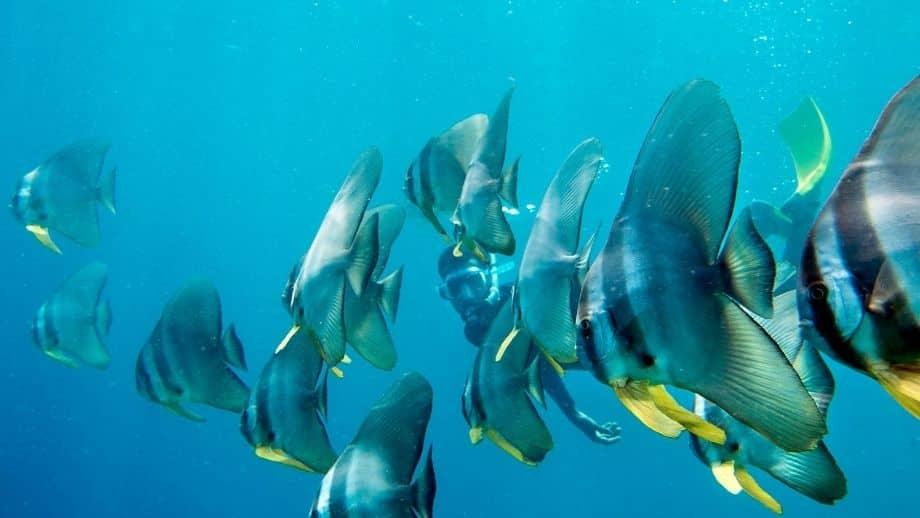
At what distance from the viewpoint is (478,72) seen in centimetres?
3431

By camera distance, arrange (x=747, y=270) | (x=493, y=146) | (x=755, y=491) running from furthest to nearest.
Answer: (x=493, y=146) < (x=755, y=491) < (x=747, y=270)

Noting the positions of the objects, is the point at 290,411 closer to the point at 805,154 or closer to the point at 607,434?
the point at 805,154

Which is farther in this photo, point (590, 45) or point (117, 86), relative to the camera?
point (117, 86)

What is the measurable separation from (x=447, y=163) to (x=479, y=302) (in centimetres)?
444

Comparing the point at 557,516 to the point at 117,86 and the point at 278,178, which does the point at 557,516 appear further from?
the point at 117,86

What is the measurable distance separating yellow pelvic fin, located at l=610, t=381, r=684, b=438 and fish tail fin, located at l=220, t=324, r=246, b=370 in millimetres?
2069

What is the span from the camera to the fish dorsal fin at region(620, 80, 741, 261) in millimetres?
1277

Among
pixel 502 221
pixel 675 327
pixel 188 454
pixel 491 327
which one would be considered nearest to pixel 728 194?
pixel 675 327

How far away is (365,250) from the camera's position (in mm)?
2229

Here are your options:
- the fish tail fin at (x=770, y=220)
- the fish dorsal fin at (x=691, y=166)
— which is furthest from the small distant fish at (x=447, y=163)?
the fish tail fin at (x=770, y=220)

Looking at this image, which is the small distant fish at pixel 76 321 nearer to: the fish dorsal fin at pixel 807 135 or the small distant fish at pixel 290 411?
the small distant fish at pixel 290 411

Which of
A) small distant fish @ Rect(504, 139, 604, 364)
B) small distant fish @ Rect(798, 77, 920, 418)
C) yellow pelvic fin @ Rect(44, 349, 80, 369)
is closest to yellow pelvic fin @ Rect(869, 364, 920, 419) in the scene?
small distant fish @ Rect(798, 77, 920, 418)

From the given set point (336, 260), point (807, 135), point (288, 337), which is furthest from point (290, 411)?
point (807, 135)

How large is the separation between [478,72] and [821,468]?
112 feet
